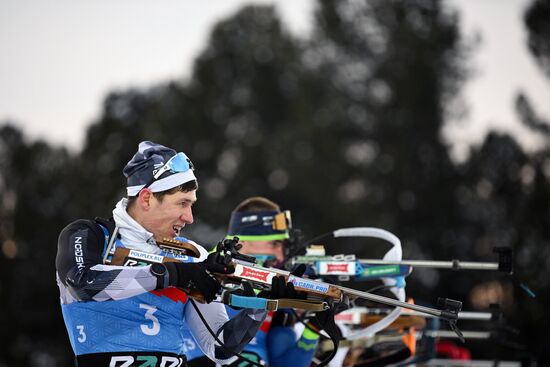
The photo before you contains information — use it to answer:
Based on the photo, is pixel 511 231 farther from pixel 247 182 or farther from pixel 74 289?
pixel 74 289

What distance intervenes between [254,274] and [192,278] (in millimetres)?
471

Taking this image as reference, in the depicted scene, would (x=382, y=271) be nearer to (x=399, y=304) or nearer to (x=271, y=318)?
(x=271, y=318)

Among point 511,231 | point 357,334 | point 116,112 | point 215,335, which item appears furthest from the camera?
point 116,112

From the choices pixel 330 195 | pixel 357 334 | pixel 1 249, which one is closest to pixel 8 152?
pixel 1 249

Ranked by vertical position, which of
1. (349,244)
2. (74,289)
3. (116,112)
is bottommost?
(349,244)

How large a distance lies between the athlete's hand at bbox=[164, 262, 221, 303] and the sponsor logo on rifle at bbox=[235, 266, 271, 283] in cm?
27

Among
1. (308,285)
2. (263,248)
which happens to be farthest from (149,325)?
(263,248)

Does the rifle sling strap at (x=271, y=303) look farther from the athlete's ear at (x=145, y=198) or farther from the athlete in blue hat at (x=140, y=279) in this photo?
the athlete's ear at (x=145, y=198)

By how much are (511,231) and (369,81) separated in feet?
33.7

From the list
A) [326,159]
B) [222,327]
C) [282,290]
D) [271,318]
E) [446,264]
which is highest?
[326,159]

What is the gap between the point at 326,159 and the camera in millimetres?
36375

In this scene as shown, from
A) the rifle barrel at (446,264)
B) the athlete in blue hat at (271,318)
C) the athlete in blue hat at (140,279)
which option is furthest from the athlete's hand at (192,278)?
the rifle barrel at (446,264)

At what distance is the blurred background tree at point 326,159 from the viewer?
32.5m

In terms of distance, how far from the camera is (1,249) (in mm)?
37219
